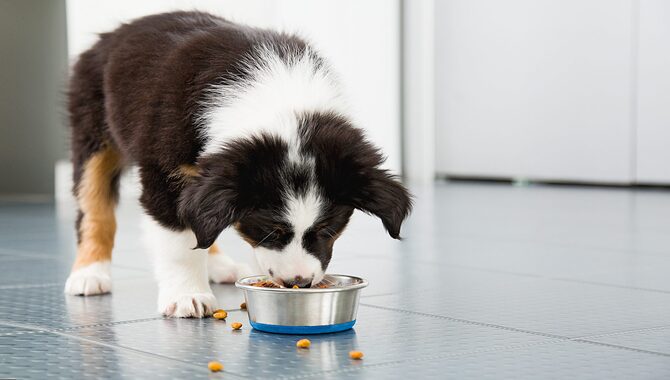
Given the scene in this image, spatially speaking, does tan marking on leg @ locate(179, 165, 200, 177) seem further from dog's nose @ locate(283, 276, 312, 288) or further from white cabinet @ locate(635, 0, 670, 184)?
white cabinet @ locate(635, 0, 670, 184)

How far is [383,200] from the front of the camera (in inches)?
107

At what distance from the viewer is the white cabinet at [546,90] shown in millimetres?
8812

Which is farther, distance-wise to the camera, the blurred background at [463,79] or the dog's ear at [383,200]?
the blurred background at [463,79]

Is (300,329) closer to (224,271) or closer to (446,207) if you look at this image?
(224,271)

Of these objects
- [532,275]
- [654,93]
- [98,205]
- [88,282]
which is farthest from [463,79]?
[88,282]

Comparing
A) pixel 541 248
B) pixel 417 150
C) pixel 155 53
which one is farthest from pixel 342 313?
pixel 417 150

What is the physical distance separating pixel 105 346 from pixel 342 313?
0.61m


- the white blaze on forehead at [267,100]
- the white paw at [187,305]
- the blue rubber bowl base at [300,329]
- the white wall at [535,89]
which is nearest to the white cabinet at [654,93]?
the white wall at [535,89]

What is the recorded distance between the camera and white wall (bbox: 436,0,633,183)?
8.98 meters

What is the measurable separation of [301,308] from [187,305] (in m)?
0.49

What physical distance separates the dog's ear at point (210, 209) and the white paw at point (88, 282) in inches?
39.0

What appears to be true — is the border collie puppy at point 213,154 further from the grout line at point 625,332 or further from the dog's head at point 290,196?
the grout line at point 625,332

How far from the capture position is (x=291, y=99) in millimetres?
2881

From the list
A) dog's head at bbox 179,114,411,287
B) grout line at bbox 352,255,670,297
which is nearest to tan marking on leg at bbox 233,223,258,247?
dog's head at bbox 179,114,411,287
